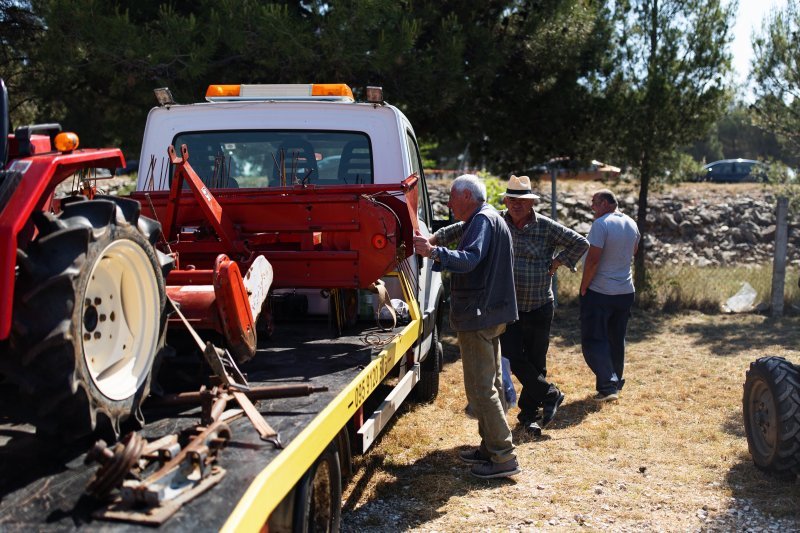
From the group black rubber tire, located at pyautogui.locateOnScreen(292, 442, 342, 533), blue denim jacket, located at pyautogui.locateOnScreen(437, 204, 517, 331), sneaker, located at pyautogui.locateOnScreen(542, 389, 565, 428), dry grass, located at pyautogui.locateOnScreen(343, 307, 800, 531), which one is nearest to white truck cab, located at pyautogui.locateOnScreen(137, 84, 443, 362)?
blue denim jacket, located at pyautogui.locateOnScreen(437, 204, 517, 331)

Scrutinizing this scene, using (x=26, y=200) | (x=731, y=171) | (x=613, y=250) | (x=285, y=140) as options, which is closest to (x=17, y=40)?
(x=285, y=140)

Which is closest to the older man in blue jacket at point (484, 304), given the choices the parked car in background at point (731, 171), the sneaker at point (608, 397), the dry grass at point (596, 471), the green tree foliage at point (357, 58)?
the dry grass at point (596, 471)

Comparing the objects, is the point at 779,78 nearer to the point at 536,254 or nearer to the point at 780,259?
the point at 780,259

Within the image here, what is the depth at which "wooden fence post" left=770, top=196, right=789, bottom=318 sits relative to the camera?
35.8 ft

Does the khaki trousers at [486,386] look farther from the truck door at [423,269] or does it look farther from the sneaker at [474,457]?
the truck door at [423,269]

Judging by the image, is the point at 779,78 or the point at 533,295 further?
the point at 779,78

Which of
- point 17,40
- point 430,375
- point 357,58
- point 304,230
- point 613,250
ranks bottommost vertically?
→ point 430,375

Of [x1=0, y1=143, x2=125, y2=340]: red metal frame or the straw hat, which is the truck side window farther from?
[x1=0, y1=143, x2=125, y2=340]: red metal frame

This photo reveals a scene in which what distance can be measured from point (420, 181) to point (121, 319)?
3.55 m

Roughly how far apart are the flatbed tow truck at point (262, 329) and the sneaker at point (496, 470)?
0.72 metres

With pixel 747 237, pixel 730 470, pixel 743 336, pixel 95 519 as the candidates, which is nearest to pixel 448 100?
pixel 743 336

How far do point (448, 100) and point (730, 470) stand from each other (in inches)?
206

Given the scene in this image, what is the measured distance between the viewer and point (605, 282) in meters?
6.91

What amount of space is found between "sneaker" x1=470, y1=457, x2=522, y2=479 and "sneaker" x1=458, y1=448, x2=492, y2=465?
0.10 m
